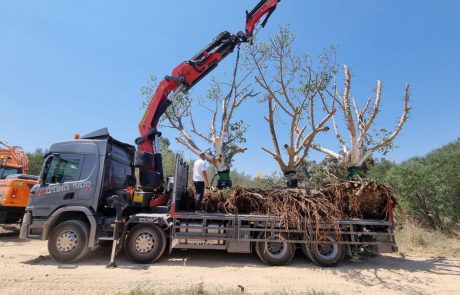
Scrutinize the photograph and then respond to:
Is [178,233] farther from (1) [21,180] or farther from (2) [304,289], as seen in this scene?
(1) [21,180]

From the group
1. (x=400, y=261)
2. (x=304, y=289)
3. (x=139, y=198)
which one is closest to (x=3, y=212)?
(x=139, y=198)

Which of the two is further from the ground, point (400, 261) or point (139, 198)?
point (139, 198)

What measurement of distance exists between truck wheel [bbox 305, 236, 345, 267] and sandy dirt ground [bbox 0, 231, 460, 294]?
206 mm

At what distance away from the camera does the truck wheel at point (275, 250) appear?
7.45m

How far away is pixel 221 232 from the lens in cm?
753

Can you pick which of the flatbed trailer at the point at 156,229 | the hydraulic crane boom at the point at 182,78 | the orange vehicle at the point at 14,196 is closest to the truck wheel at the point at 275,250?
the flatbed trailer at the point at 156,229

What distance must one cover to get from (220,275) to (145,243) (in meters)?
2.14

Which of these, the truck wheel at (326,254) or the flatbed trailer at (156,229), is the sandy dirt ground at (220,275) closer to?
the truck wheel at (326,254)

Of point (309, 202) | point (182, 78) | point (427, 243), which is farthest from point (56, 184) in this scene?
point (427, 243)

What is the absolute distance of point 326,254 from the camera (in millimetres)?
7656

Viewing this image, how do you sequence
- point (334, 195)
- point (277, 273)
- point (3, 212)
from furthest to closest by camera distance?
point (3, 212), point (334, 195), point (277, 273)

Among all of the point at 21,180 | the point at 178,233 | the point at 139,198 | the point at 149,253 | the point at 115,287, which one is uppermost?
the point at 21,180

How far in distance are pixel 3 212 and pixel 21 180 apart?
118cm

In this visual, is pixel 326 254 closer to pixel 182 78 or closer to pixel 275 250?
pixel 275 250
